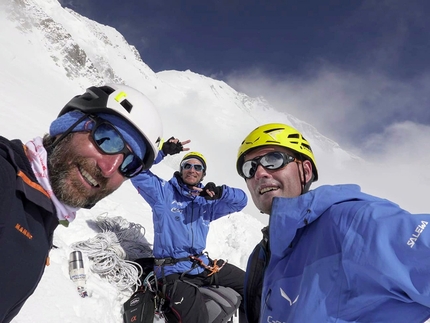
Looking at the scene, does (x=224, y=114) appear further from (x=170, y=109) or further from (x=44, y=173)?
(x=44, y=173)

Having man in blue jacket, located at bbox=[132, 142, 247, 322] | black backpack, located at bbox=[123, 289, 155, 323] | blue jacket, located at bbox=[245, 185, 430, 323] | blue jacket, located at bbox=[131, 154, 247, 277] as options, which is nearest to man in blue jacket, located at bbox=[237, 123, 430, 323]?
blue jacket, located at bbox=[245, 185, 430, 323]

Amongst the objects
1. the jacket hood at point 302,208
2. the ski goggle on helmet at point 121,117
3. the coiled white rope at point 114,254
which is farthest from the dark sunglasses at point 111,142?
the coiled white rope at point 114,254

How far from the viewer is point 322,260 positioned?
5.13ft

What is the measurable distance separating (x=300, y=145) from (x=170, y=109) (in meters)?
112

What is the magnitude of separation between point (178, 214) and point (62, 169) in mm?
3340

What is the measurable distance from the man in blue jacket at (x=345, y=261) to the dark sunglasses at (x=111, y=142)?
1143 millimetres

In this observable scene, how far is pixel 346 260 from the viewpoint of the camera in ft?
4.65

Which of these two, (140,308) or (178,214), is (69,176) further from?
(178,214)

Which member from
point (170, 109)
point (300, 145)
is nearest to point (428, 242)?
point (300, 145)

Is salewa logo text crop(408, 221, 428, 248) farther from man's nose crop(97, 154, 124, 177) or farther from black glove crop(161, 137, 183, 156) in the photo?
black glove crop(161, 137, 183, 156)

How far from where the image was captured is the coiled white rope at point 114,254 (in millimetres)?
4422

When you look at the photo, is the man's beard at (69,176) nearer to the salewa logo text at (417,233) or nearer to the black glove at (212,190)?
the salewa logo text at (417,233)

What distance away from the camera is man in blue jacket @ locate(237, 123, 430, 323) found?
1248 millimetres

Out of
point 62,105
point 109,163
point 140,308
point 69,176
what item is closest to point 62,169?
point 69,176
